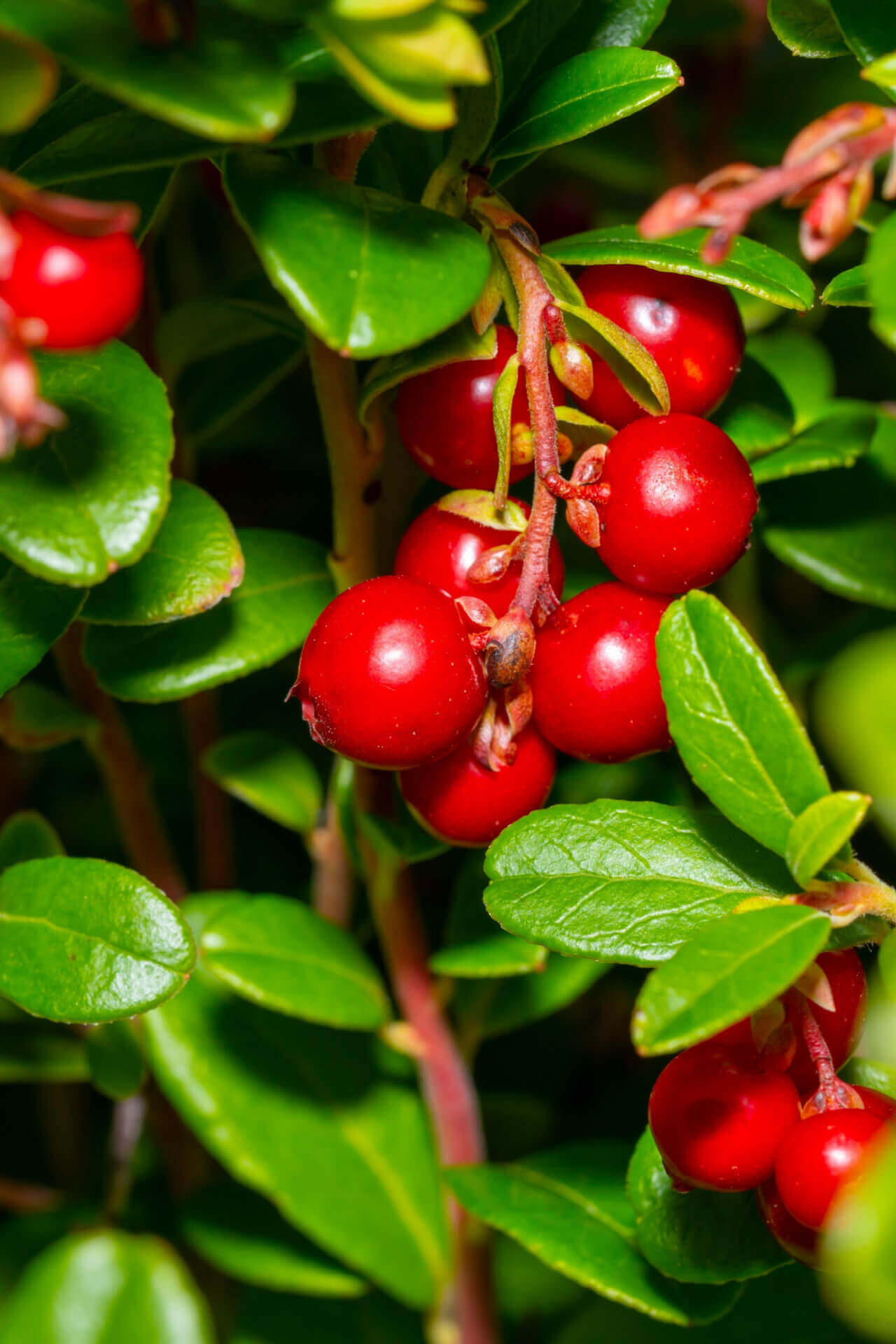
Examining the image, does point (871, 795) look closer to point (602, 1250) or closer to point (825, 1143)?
point (825, 1143)

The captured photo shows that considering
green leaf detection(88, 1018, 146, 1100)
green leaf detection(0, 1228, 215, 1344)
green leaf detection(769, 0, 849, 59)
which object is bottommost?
green leaf detection(0, 1228, 215, 1344)

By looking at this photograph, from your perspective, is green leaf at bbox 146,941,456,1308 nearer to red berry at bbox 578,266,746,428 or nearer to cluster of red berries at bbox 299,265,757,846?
cluster of red berries at bbox 299,265,757,846

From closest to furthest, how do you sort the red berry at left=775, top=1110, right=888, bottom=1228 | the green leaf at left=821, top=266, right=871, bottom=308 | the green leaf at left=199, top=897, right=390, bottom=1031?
the red berry at left=775, top=1110, right=888, bottom=1228 < the green leaf at left=821, top=266, right=871, bottom=308 < the green leaf at left=199, top=897, right=390, bottom=1031

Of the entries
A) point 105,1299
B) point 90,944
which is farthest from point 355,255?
point 105,1299

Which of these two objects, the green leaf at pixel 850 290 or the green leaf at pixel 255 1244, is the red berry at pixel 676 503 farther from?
the green leaf at pixel 255 1244

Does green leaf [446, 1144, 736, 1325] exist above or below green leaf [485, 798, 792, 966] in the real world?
below

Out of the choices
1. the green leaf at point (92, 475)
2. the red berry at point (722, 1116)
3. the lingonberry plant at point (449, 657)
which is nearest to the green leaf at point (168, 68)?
the lingonberry plant at point (449, 657)

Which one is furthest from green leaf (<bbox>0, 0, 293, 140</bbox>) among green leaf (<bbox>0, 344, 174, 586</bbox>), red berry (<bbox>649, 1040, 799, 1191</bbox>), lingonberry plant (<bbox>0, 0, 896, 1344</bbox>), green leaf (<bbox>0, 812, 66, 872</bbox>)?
green leaf (<bbox>0, 812, 66, 872</bbox>)
